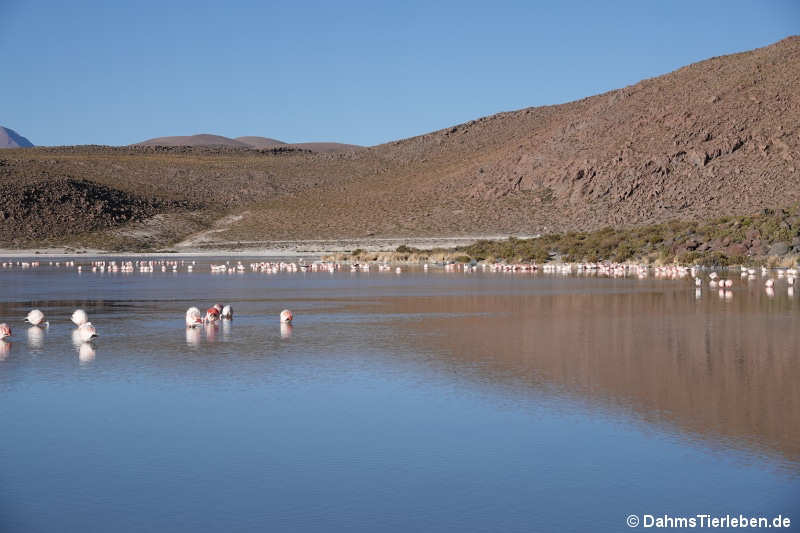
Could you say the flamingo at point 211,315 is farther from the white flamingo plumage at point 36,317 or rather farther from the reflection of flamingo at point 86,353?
the reflection of flamingo at point 86,353

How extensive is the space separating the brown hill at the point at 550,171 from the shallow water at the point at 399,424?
156 ft

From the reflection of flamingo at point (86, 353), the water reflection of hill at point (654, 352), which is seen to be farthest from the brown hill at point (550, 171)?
the reflection of flamingo at point (86, 353)

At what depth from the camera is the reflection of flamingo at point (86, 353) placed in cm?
1195

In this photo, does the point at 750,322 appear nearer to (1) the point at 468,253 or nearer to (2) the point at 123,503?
(2) the point at 123,503

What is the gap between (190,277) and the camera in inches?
1362

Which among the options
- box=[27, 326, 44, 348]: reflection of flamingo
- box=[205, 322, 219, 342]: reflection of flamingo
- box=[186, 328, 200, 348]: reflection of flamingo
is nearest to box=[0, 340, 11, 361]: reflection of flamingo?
box=[27, 326, 44, 348]: reflection of flamingo

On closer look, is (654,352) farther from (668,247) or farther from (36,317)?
(668,247)

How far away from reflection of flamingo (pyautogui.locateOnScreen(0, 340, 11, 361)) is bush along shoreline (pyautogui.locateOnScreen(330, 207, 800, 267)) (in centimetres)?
2856

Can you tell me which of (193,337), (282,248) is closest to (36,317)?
(193,337)

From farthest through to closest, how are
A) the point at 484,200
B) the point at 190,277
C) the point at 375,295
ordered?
the point at 484,200 → the point at 190,277 → the point at 375,295

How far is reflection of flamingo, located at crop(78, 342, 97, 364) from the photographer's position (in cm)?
1195

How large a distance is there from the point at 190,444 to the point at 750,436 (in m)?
4.38

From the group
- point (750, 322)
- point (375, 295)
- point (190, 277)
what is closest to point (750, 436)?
point (750, 322)

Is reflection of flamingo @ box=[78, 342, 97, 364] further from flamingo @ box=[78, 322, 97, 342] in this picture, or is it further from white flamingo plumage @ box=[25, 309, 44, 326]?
white flamingo plumage @ box=[25, 309, 44, 326]
